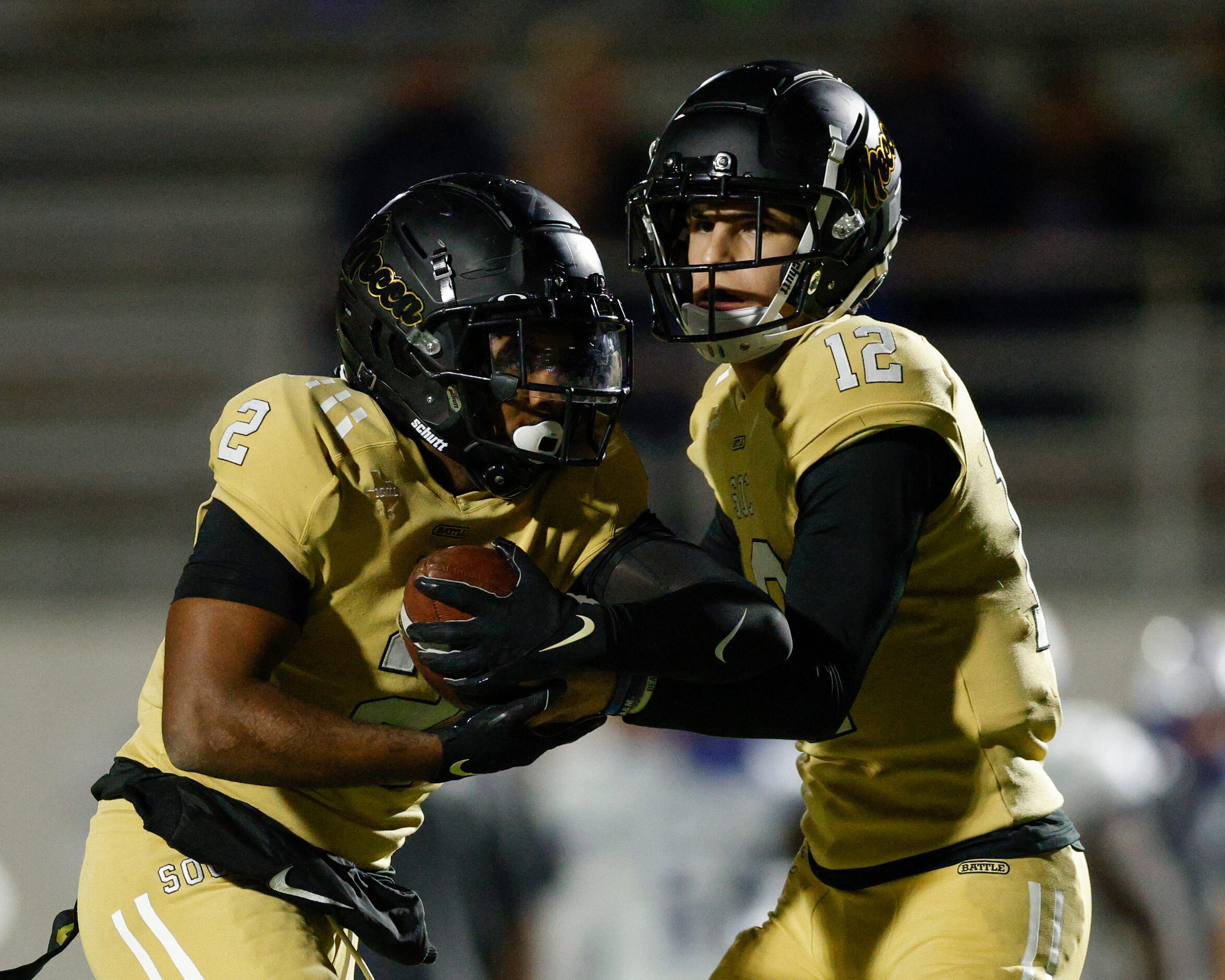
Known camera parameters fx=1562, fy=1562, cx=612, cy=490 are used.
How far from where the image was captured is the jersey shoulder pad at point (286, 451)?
2.25m

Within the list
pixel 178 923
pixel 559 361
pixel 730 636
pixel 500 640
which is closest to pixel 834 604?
pixel 730 636

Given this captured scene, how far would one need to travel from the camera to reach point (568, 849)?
5461 millimetres

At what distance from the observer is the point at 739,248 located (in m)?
2.73

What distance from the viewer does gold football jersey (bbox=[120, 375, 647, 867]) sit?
228 cm

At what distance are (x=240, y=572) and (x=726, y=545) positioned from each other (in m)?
1.09

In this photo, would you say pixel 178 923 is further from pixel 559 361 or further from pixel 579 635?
pixel 559 361

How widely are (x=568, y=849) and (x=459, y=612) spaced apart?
3421 mm

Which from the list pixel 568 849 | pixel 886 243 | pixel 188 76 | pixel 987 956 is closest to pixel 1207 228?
pixel 568 849

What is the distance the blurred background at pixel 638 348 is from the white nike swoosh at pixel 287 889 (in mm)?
2302

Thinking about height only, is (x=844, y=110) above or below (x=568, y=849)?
above

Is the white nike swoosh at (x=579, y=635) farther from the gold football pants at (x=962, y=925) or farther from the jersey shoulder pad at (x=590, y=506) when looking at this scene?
the gold football pants at (x=962, y=925)

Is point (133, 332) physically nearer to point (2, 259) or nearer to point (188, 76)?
point (2, 259)

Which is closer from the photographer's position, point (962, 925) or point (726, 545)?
point (962, 925)

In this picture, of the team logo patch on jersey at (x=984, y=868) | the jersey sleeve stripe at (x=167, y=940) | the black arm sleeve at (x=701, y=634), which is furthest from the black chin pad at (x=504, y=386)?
the team logo patch on jersey at (x=984, y=868)
